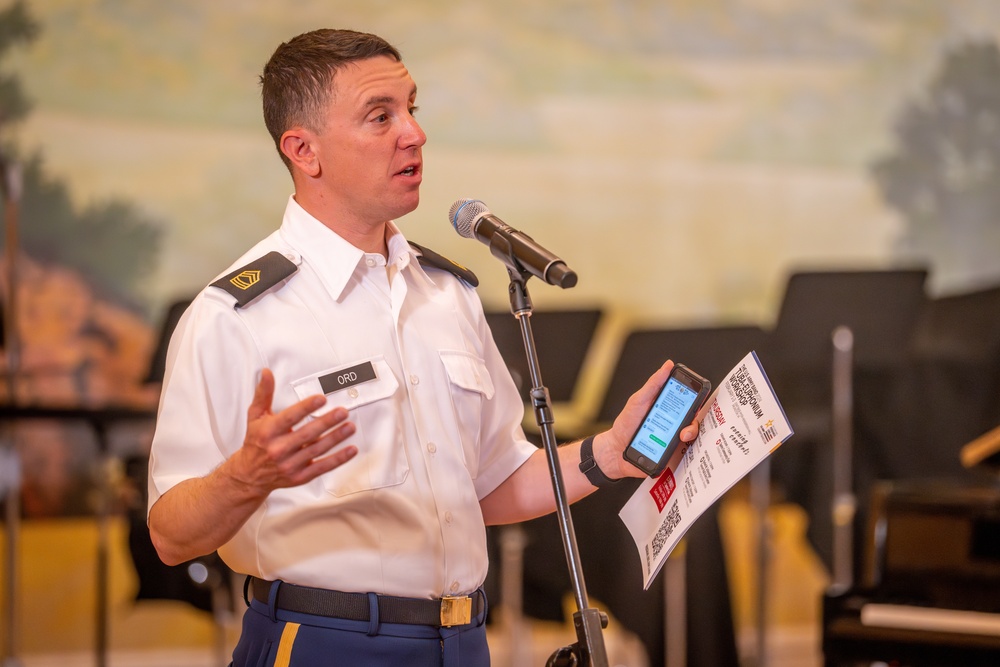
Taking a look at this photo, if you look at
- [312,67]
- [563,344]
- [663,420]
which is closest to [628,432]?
[663,420]

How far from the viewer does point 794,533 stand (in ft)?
19.4

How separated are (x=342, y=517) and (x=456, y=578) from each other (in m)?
0.20

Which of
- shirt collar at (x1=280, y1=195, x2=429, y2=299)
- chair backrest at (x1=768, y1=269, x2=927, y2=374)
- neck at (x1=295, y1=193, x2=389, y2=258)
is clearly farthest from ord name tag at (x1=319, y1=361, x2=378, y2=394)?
chair backrest at (x1=768, y1=269, x2=927, y2=374)

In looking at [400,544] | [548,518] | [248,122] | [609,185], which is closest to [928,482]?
[548,518]

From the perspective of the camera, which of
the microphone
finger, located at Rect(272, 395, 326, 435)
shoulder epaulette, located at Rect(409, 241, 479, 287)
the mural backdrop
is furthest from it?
the mural backdrop

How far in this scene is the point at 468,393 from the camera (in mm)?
1791

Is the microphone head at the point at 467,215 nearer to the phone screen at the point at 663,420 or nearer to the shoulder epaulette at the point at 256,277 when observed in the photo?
the shoulder epaulette at the point at 256,277

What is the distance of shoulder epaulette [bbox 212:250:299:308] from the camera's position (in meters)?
1.63

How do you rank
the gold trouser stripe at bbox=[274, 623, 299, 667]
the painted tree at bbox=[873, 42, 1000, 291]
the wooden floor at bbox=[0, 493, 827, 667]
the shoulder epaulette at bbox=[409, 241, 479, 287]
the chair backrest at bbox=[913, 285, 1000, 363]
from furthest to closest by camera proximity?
1. the painted tree at bbox=[873, 42, 1000, 291]
2. the wooden floor at bbox=[0, 493, 827, 667]
3. the chair backrest at bbox=[913, 285, 1000, 363]
4. the shoulder epaulette at bbox=[409, 241, 479, 287]
5. the gold trouser stripe at bbox=[274, 623, 299, 667]

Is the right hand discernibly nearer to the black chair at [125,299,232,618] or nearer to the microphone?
the microphone

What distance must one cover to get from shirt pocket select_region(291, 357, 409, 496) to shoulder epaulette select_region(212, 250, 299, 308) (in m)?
0.15

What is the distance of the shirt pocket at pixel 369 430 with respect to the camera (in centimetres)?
163

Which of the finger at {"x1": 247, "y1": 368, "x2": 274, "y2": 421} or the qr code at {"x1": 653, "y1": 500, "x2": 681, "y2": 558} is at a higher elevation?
the finger at {"x1": 247, "y1": 368, "x2": 274, "y2": 421}

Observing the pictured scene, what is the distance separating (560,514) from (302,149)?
0.73m
